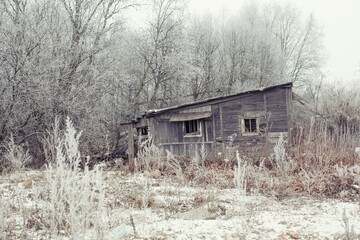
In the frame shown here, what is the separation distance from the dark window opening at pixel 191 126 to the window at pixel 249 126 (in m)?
2.36

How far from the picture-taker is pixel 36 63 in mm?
11984

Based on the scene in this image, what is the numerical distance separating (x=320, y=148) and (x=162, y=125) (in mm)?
8359

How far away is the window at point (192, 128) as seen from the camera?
47.6ft

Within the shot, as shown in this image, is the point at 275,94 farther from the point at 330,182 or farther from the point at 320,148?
the point at 330,182

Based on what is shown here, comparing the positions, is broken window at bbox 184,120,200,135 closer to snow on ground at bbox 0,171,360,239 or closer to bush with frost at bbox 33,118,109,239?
snow on ground at bbox 0,171,360,239

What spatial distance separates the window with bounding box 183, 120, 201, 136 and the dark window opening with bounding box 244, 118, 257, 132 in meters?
2.36

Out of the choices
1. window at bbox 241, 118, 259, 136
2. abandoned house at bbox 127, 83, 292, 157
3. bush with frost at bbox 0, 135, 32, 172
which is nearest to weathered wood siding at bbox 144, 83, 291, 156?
abandoned house at bbox 127, 83, 292, 157

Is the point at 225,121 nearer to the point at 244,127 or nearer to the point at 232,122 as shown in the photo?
the point at 232,122

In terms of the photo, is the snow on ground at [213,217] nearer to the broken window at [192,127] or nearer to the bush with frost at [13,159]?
the bush with frost at [13,159]

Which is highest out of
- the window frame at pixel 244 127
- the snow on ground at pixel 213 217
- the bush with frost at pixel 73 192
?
the window frame at pixel 244 127

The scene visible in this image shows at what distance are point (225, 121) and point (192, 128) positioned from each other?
73.4 inches

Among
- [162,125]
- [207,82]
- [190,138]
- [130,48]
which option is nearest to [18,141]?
[162,125]

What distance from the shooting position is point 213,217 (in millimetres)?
4848

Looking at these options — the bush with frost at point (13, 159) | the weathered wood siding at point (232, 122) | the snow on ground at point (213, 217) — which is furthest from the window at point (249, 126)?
the bush with frost at point (13, 159)
